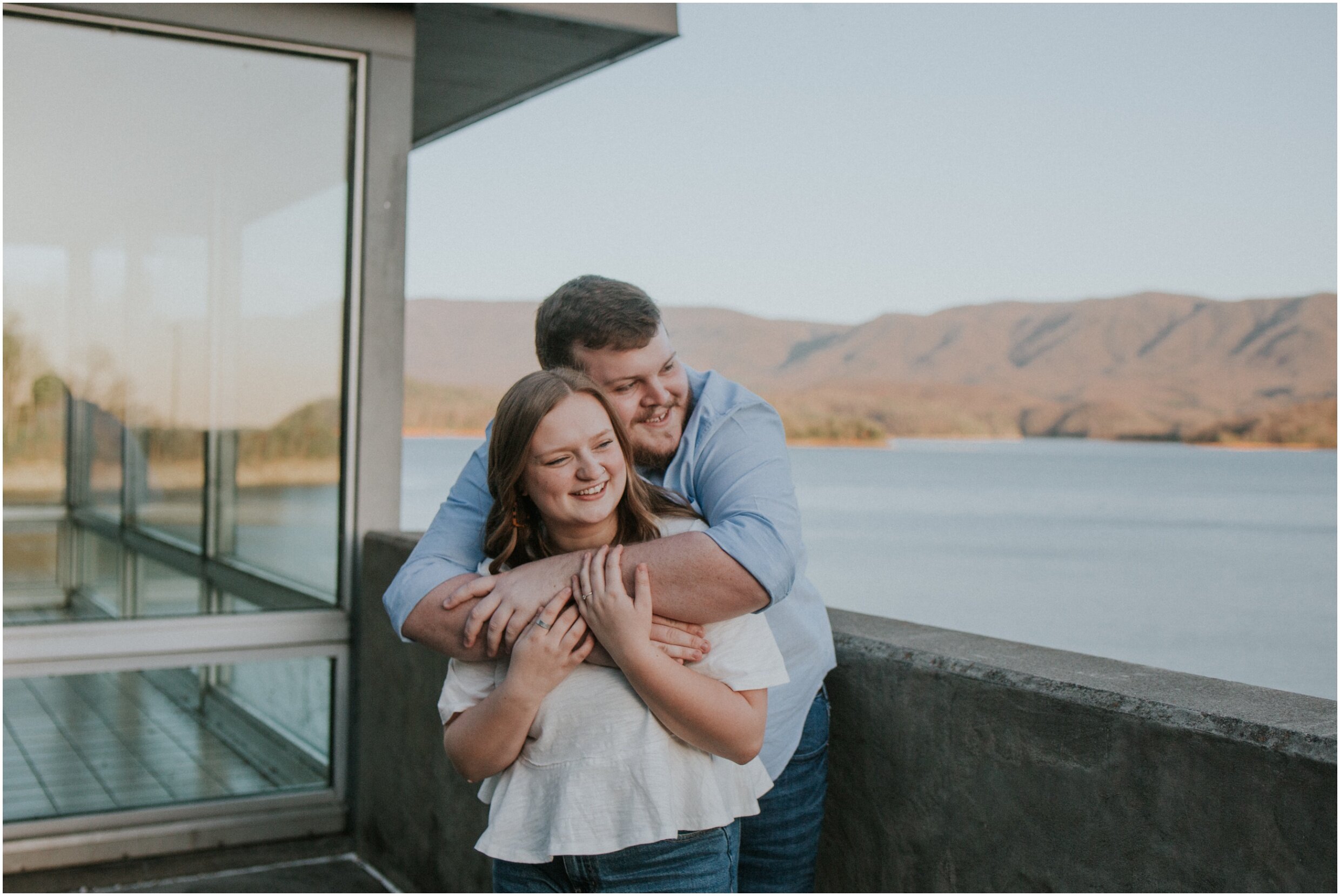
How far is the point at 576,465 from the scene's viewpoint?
1.65 meters

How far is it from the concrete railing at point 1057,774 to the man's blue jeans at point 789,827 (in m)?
0.10

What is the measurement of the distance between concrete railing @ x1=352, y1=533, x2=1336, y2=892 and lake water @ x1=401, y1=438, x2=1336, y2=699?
17.6 m

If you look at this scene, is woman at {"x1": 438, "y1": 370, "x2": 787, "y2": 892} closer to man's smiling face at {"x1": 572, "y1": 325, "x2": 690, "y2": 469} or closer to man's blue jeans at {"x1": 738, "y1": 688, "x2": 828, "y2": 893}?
man's smiling face at {"x1": 572, "y1": 325, "x2": 690, "y2": 469}

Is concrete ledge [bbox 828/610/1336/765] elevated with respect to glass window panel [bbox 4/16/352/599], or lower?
lower

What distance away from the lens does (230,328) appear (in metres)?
3.88

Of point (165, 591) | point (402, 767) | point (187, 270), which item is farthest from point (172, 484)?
point (402, 767)

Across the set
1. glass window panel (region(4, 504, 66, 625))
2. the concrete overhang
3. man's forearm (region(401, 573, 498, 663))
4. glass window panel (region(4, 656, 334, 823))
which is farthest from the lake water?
man's forearm (region(401, 573, 498, 663))

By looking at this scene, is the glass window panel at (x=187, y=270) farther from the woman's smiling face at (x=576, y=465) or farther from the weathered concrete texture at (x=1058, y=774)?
the woman's smiling face at (x=576, y=465)

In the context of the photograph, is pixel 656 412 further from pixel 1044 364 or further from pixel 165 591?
pixel 1044 364

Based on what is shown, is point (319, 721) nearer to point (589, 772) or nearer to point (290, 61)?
point (290, 61)

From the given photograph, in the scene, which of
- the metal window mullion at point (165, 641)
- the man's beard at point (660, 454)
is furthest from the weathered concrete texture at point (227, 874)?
the man's beard at point (660, 454)

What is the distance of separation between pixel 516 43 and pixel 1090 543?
200ft

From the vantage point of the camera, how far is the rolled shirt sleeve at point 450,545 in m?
1.82

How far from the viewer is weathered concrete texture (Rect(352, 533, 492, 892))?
3.27m
